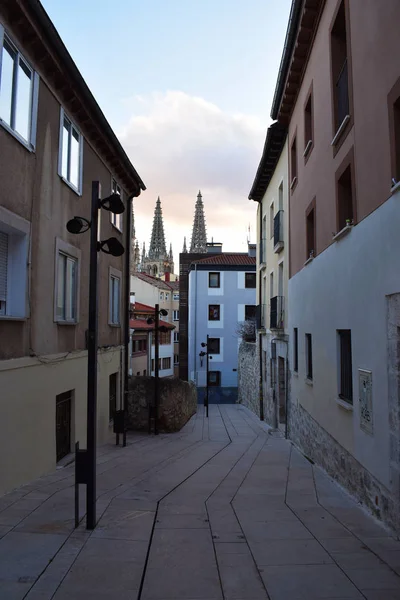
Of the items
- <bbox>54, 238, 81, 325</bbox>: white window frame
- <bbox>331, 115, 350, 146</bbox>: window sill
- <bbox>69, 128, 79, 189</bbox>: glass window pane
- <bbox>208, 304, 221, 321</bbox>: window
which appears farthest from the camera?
<bbox>208, 304, 221, 321</bbox>: window

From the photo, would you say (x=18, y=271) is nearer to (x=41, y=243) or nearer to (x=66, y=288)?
(x=41, y=243)

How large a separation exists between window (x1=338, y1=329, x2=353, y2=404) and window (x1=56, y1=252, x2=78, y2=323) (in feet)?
18.2

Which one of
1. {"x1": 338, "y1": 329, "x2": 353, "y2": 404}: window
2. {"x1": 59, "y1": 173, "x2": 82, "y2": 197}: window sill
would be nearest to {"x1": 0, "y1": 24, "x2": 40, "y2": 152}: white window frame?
{"x1": 59, "y1": 173, "x2": 82, "y2": 197}: window sill

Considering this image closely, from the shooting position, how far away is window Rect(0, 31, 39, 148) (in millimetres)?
7449

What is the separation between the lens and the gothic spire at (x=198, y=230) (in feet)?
437

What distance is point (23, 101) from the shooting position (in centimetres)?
816

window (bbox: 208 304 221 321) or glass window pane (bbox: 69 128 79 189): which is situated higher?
glass window pane (bbox: 69 128 79 189)

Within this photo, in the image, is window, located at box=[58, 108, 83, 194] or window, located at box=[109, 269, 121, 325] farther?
A: window, located at box=[109, 269, 121, 325]

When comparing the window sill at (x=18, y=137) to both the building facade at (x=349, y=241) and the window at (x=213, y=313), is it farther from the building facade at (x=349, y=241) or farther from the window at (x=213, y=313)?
the window at (x=213, y=313)

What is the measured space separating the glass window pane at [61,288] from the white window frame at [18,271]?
179 cm

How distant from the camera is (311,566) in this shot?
15.1 feet

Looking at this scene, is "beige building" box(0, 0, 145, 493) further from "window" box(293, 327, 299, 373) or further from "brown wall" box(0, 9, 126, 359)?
"window" box(293, 327, 299, 373)

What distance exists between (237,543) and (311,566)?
0.93 m

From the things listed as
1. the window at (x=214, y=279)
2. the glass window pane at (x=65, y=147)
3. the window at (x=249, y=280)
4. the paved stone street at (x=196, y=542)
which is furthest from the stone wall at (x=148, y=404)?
the window at (x=249, y=280)
